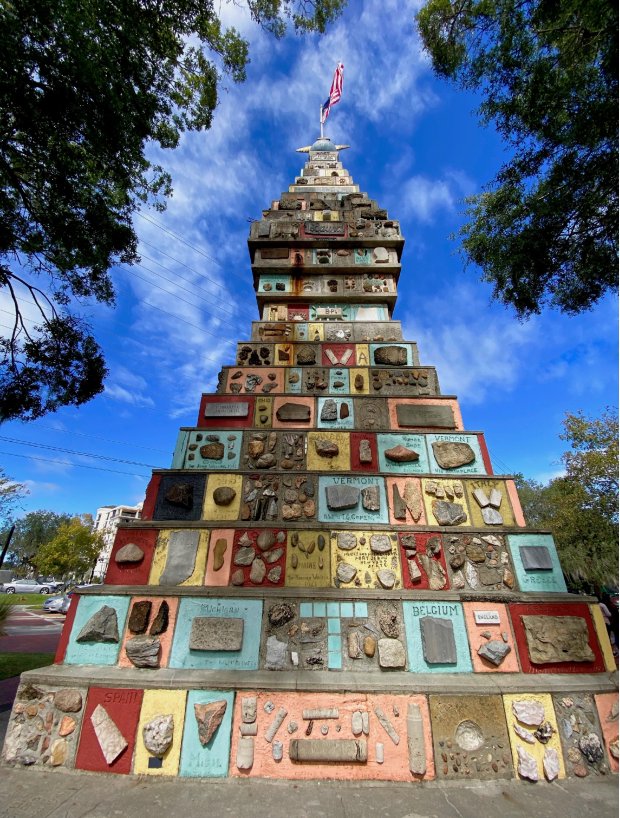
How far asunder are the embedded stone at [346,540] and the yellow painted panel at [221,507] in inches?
54.6

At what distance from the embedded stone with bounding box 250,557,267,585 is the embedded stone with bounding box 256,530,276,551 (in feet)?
0.50

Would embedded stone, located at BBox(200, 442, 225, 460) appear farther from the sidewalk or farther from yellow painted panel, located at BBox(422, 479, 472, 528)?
the sidewalk

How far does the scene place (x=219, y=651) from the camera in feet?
12.4

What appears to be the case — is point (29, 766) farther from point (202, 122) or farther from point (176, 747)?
point (202, 122)

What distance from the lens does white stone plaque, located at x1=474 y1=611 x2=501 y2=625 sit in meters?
3.98

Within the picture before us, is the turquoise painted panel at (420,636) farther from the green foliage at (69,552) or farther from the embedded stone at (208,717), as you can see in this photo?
the green foliage at (69,552)

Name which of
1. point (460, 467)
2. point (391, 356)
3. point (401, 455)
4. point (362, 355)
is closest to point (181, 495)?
point (401, 455)

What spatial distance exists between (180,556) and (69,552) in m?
40.5

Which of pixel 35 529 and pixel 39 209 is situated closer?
pixel 39 209

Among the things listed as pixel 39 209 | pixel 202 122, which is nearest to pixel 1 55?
pixel 39 209

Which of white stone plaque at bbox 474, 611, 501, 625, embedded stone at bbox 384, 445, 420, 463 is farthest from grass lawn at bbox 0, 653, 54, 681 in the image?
white stone plaque at bbox 474, 611, 501, 625

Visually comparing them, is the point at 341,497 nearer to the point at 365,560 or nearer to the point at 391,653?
the point at 365,560

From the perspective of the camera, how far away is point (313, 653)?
3.78 meters

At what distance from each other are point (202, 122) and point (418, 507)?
27.8ft
